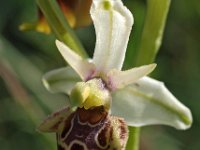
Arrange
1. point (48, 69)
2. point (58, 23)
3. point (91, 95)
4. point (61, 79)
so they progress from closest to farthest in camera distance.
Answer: point (91, 95), point (58, 23), point (61, 79), point (48, 69)

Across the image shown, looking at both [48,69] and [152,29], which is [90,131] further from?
[48,69]

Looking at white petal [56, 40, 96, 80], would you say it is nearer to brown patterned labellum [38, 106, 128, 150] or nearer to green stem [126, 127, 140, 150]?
brown patterned labellum [38, 106, 128, 150]

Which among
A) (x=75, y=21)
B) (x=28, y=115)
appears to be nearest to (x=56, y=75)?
(x=75, y=21)

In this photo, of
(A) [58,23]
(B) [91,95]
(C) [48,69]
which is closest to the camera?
(B) [91,95]

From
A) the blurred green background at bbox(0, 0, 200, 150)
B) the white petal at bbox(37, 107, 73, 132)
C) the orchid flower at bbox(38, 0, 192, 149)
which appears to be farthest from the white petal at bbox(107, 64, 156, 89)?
the blurred green background at bbox(0, 0, 200, 150)

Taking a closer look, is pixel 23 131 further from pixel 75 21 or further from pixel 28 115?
pixel 75 21

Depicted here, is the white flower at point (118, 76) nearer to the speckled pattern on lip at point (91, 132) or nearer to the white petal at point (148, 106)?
the white petal at point (148, 106)

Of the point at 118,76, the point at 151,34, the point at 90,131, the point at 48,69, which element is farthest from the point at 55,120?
the point at 48,69
